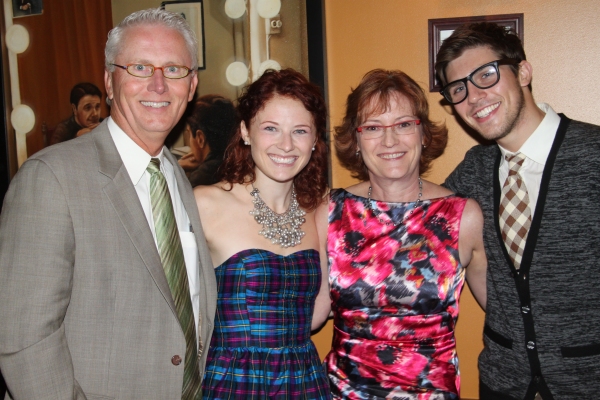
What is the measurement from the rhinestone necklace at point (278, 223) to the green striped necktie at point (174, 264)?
0.44 meters

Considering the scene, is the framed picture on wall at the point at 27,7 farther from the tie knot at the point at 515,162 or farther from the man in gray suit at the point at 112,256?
the tie knot at the point at 515,162

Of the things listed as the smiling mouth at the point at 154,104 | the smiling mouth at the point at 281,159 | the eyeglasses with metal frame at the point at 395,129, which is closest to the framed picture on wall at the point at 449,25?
the eyeglasses with metal frame at the point at 395,129

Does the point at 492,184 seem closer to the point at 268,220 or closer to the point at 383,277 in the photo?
the point at 383,277

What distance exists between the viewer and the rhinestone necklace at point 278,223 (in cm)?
212

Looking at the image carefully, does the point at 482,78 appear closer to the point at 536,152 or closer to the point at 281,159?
the point at 536,152

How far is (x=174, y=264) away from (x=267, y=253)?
16.9 inches

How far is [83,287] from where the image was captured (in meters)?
1.52

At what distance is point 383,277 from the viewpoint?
2162 millimetres

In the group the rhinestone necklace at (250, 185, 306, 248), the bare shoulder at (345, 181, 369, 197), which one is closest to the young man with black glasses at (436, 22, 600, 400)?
the bare shoulder at (345, 181, 369, 197)

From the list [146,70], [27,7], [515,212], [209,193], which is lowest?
[515,212]

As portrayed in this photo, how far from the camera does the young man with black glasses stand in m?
1.94

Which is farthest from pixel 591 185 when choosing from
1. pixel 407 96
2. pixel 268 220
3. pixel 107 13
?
pixel 107 13

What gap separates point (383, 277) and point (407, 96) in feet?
2.60

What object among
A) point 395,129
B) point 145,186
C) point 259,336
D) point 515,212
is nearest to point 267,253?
point 259,336
